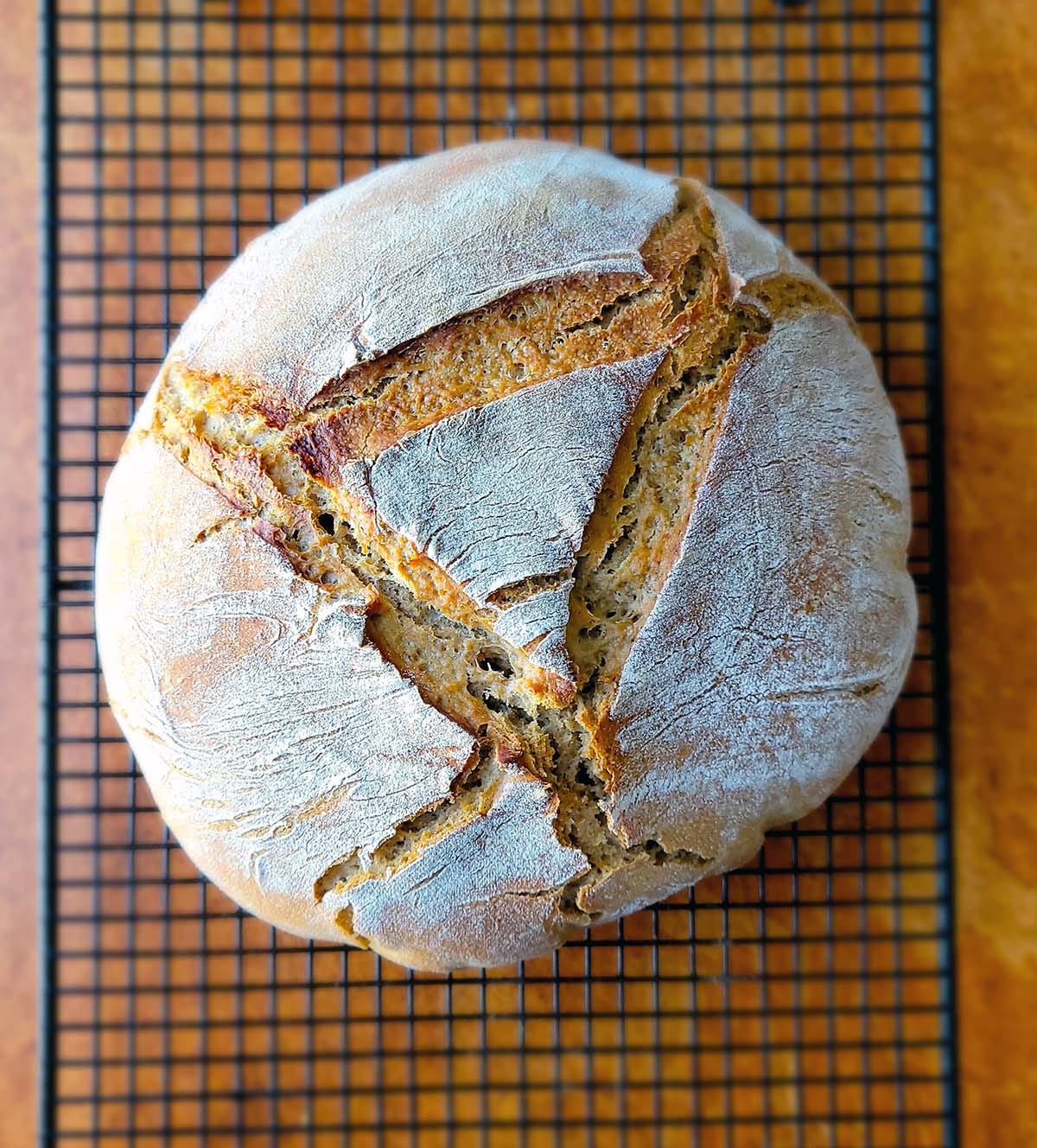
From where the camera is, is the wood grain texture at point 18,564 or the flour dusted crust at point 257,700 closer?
the flour dusted crust at point 257,700

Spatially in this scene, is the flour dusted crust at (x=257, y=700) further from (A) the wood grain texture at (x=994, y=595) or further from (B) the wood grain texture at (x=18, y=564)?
(A) the wood grain texture at (x=994, y=595)

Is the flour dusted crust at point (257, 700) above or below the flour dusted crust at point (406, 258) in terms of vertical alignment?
below

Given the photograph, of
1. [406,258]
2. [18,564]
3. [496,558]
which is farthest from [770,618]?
[18,564]

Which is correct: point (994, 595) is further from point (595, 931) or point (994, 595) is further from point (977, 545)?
point (595, 931)

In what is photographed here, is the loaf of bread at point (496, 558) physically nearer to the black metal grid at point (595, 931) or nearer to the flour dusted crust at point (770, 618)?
the flour dusted crust at point (770, 618)

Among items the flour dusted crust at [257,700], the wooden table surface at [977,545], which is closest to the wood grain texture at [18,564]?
the wooden table surface at [977,545]

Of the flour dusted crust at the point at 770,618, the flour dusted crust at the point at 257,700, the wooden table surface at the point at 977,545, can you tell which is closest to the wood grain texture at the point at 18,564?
the wooden table surface at the point at 977,545

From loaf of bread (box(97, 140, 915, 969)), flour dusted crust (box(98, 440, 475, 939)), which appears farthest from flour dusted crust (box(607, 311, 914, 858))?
flour dusted crust (box(98, 440, 475, 939))
